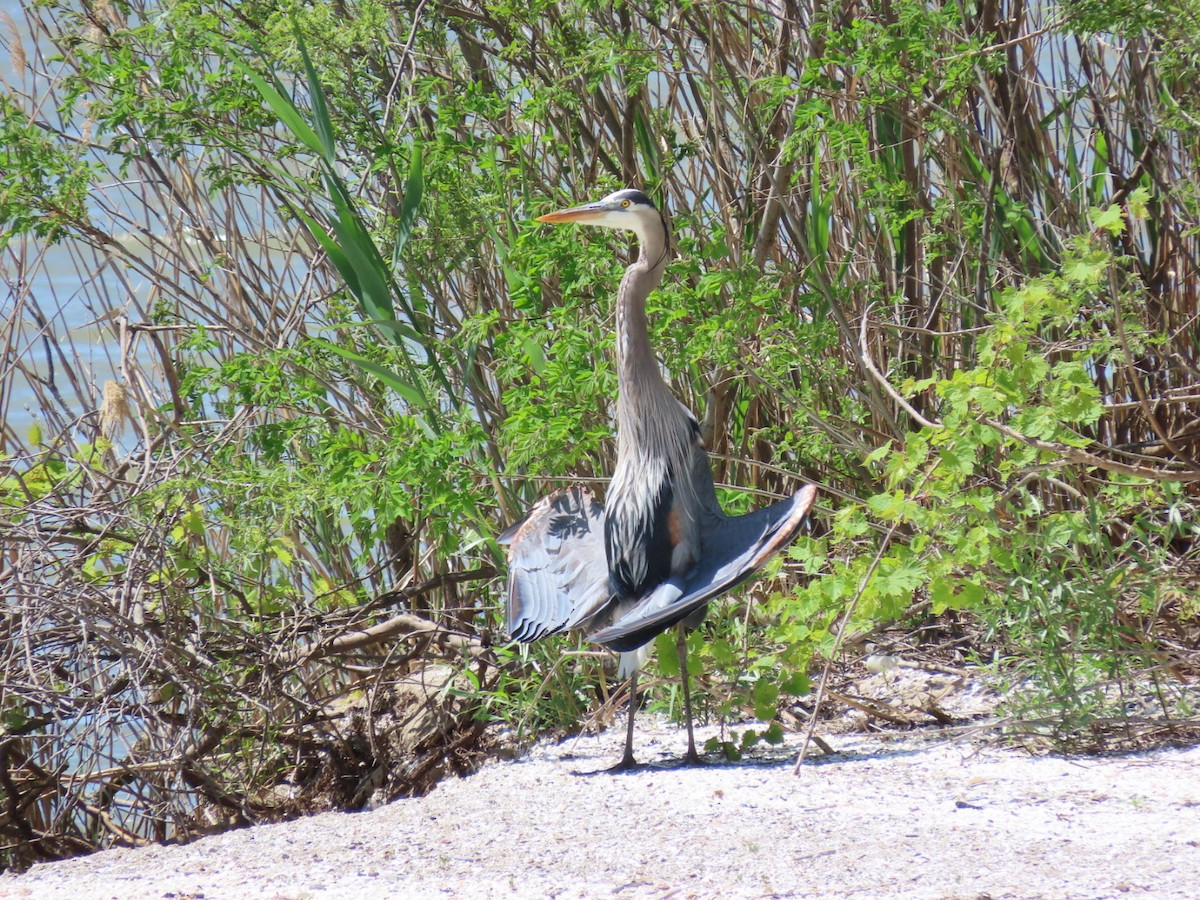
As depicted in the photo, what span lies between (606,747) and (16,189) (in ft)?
8.49

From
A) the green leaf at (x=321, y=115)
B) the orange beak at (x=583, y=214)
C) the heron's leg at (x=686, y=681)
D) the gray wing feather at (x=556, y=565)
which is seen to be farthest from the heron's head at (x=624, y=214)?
the heron's leg at (x=686, y=681)

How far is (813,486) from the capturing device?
3.52 metres

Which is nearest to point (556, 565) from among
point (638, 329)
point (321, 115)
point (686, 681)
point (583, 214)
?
point (686, 681)

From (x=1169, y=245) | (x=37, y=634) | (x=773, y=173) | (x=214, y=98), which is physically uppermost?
(x=214, y=98)

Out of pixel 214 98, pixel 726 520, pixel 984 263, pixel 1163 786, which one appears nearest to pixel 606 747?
pixel 726 520

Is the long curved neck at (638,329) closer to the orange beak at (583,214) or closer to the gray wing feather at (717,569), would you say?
the orange beak at (583,214)

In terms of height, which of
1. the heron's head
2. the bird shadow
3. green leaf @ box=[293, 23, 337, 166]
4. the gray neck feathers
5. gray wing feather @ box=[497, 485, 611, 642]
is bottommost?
the bird shadow

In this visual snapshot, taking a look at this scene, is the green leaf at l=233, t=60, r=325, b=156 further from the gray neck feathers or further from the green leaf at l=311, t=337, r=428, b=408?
the gray neck feathers

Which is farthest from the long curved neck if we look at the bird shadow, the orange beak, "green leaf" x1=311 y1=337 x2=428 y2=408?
the bird shadow

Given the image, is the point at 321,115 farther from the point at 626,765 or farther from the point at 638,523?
the point at 626,765

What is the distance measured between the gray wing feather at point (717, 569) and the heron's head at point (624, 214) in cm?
92

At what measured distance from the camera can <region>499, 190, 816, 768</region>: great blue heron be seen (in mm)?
3809

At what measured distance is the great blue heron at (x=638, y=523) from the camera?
12.5 ft

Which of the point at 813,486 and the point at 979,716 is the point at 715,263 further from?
the point at 979,716
